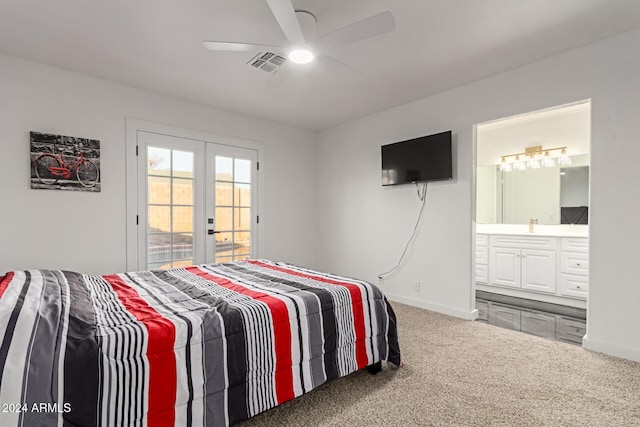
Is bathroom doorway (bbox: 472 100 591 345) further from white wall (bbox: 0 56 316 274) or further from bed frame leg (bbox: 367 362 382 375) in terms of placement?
white wall (bbox: 0 56 316 274)

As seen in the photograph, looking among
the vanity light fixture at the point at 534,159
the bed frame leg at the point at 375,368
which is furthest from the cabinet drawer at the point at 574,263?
the bed frame leg at the point at 375,368

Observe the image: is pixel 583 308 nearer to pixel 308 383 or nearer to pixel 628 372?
pixel 628 372

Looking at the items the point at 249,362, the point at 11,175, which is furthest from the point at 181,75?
the point at 249,362

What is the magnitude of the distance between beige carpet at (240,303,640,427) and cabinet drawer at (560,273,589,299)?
145 cm

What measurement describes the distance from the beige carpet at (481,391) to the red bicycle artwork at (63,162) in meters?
2.79

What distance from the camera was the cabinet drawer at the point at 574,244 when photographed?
12.5ft

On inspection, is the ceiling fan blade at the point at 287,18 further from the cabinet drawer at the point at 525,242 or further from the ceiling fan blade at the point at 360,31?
the cabinet drawer at the point at 525,242

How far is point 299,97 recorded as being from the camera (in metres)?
3.77

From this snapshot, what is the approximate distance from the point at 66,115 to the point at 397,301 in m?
4.08

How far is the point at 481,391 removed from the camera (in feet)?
6.63

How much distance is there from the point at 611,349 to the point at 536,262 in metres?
1.77

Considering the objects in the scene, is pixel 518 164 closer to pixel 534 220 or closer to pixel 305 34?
pixel 534 220

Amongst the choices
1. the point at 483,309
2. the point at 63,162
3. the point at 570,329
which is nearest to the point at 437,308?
the point at 483,309

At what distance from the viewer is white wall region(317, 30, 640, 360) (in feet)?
8.21
